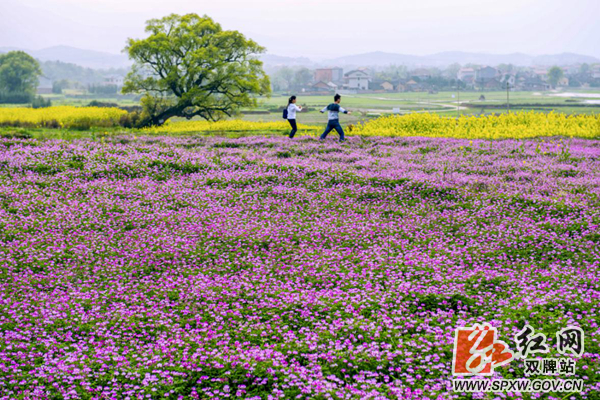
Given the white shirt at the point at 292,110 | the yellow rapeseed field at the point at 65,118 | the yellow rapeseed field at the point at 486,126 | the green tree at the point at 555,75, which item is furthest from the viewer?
the green tree at the point at 555,75

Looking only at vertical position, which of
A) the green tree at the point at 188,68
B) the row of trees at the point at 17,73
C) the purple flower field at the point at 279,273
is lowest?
the purple flower field at the point at 279,273

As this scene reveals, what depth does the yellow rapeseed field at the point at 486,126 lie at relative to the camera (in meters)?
29.9

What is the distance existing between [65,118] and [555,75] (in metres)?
183

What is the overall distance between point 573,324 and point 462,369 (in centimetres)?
233

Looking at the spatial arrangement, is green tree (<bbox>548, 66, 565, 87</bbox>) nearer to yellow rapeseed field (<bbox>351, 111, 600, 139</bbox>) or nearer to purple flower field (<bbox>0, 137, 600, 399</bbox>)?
yellow rapeseed field (<bbox>351, 111, 600, 139</bbox>)

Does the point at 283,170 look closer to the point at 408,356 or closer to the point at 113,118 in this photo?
the point at 408,356

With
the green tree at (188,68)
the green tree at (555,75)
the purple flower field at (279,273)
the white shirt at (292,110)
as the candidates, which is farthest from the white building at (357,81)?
the purple flower field at (279,273)

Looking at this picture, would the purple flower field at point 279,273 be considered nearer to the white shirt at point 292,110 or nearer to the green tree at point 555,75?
the white shirt at point 292,110

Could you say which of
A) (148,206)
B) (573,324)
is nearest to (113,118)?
(148,206)

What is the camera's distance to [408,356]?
726 cm

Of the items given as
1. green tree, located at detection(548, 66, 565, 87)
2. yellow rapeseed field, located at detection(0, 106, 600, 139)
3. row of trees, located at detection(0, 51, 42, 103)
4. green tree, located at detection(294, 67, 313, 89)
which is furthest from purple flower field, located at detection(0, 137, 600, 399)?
green tree, located at detection(548, 66, 565, 87)

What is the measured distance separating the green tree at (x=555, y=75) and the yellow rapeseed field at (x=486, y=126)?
164374 mm

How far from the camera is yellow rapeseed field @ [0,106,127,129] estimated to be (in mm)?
40781

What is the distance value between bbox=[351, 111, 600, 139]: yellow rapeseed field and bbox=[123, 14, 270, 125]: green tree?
1531 cm
